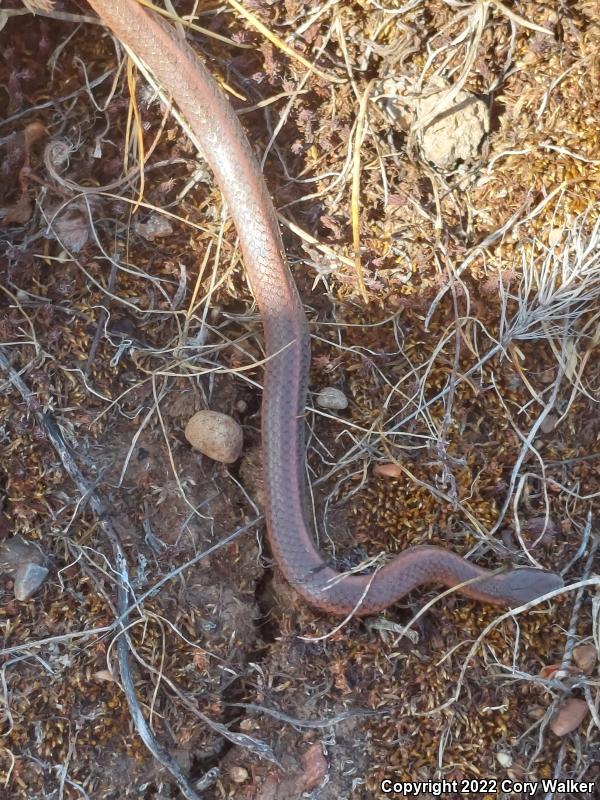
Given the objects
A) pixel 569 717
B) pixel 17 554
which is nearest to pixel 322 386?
pixel 17 554

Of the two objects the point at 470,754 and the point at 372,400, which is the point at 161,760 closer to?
the point at 470,754

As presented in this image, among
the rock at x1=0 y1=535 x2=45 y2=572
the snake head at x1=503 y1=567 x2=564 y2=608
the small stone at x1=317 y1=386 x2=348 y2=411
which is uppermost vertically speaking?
the small stone at x1=317 y1=386 x2=348 y2=411

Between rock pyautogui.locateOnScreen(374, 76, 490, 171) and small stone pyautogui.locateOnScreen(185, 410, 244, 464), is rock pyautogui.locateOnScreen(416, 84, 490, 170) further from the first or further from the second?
small stone pyautogui.locateOnScreen(185, 410, 244, 464)

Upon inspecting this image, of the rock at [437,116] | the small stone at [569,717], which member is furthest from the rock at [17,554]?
the rock at [437,116]

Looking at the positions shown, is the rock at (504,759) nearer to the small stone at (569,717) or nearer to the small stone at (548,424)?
the small stone at (569,717)

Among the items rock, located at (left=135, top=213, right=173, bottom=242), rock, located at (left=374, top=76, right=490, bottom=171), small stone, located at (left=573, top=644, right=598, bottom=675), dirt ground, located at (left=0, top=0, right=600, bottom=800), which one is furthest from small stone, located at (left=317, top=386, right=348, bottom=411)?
small stone, located at (left=573, top=644, right=598, bottom=675)

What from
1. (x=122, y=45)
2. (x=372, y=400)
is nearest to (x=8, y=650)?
(x=372, y=400)
